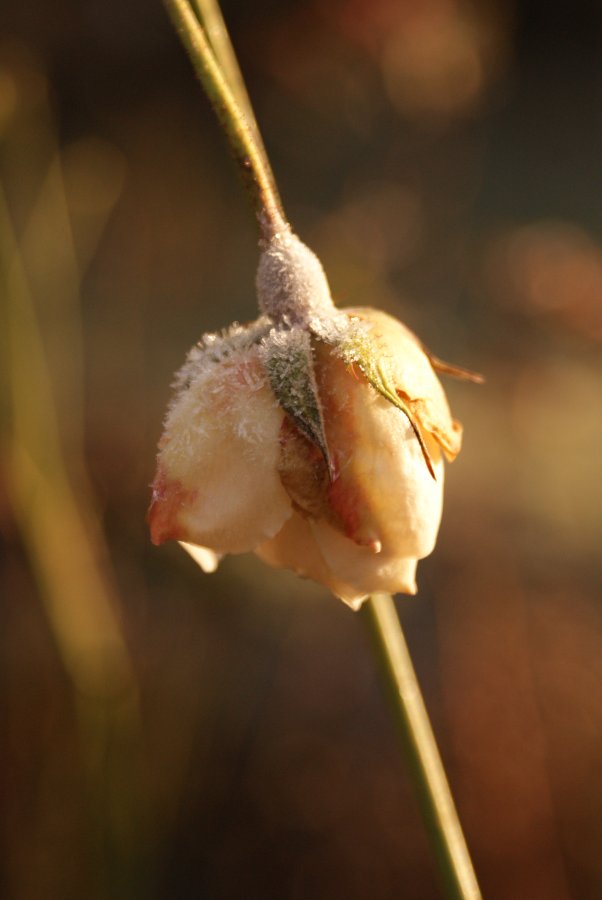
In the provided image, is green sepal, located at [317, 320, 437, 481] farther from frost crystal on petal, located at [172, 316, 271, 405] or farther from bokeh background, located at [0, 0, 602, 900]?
bokeh background, located at [0, 0, 602, 900]

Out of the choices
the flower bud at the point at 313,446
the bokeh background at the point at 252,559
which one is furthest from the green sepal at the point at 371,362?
the bokeh background at the point at 252,559

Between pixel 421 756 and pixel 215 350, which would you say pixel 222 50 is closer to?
pixel 215 350

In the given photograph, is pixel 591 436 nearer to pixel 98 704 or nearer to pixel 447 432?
pixel 98 704

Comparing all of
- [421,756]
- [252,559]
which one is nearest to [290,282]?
[421,756]

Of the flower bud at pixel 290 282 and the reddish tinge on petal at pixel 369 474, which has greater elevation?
the flower bud at pixel 290 282

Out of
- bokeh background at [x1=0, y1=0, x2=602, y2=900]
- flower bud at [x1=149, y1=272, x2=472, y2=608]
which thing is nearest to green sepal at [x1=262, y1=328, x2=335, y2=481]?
flower bud at [x1=149, y1=272, x2=472, y2=608]

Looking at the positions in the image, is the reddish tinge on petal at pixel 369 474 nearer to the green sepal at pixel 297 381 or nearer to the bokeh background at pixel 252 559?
the green sepal at pixel 297 381
